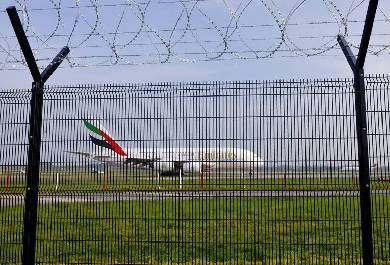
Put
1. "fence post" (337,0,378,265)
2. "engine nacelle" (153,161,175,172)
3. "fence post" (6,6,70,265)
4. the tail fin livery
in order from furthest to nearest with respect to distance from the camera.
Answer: the tail fin livery, "engine nacelle" (153,161,175,172), "fence post" (6,6,70,265), "fence post" (337,0,378,265)

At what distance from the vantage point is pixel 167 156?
24.9ft

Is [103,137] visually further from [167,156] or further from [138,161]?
[167,156]

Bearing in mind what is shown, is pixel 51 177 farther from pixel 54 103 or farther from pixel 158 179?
pixel 158 179

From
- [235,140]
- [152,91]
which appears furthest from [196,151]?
[152,91]

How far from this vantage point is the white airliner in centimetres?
736

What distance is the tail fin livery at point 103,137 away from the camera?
7629 millimetres

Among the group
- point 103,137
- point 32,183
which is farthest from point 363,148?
point 32,183

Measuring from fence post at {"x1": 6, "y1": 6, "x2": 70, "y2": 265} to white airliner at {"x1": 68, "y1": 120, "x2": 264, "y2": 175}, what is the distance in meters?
0.63

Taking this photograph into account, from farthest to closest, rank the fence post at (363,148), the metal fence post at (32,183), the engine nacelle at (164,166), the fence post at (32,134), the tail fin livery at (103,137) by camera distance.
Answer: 1. the tail fin livery at (103,137)
2. the engine nacelle at (164,166)
3. the metal fence post at (32,183)
4. the fence post at (32,134)
5. the fence post at (363,148)

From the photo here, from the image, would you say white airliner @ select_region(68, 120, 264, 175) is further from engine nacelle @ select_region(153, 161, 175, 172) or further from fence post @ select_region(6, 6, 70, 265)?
fence post @ select_region(6, 6, 70, 265)

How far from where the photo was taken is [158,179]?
806 cm

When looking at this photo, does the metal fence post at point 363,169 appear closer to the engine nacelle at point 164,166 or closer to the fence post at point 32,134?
the engine nacelle at point 164,166

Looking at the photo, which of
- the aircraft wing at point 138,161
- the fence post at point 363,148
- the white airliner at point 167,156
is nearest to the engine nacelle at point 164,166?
the white airliner at point 167,156

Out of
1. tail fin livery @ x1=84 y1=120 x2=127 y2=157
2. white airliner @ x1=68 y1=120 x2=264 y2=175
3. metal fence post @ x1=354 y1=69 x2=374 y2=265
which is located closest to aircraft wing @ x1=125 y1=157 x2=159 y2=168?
white airliner @ x1=68 y1=120 x2=264 y2=175
